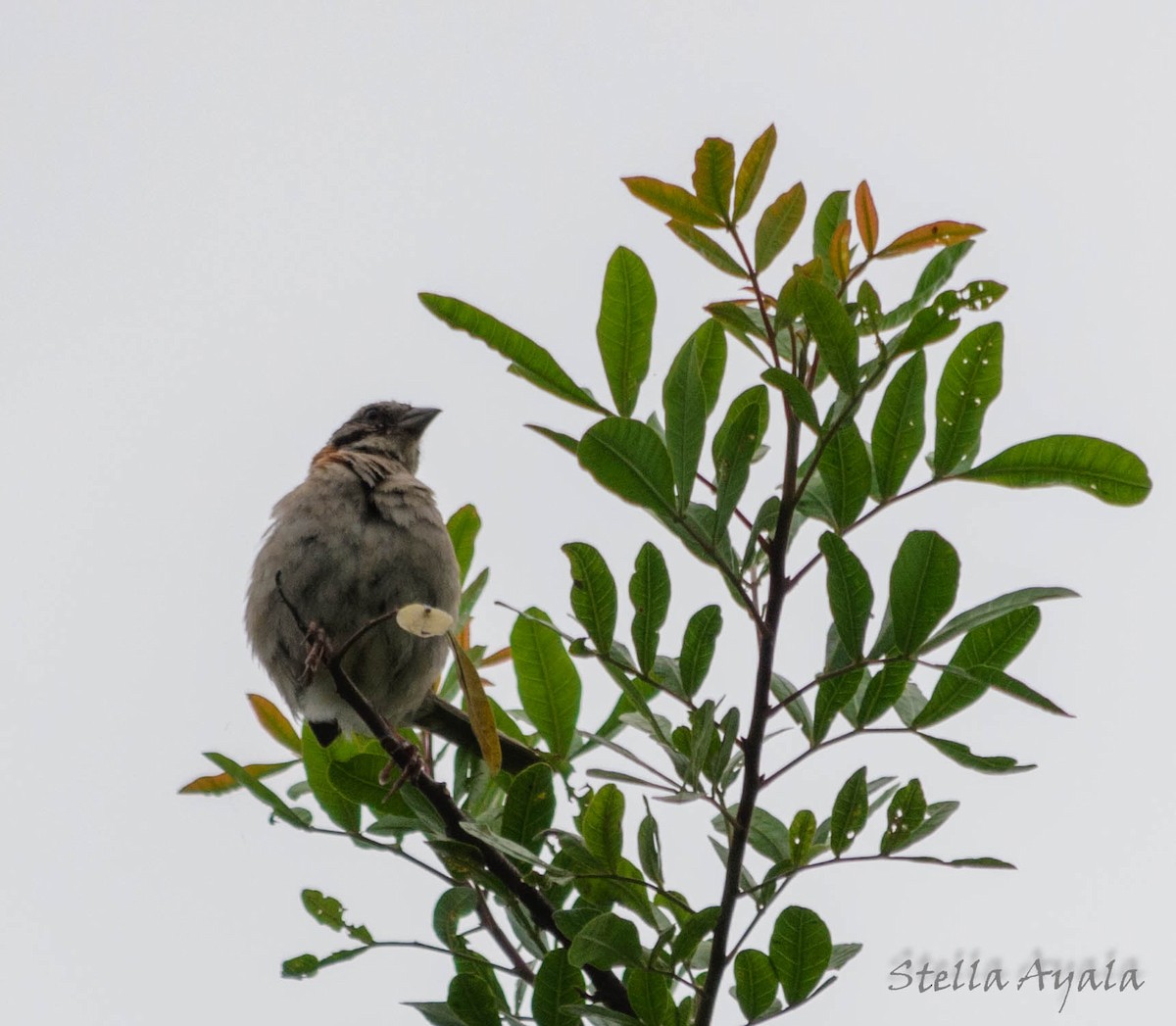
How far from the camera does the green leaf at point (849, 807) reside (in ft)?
9.09

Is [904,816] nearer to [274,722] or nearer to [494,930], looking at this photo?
[494,930]

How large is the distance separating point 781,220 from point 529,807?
1.39 m

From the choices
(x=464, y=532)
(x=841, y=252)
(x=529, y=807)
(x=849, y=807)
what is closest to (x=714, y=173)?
(x=841, y=252)

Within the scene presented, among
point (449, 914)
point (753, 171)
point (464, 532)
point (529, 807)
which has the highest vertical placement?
point (464, 532)

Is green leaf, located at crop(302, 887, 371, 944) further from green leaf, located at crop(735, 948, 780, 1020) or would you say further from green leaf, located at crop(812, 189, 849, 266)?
green leaf, located at crop(812, 189, 849, 266)

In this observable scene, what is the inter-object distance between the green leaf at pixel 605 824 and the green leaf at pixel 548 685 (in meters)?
0.62

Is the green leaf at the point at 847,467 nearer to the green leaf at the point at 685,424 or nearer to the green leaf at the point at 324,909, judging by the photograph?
the green leaf at the point at 685,424

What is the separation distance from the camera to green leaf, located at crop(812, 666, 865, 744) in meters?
2.77

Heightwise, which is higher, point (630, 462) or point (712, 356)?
point (712, 356)

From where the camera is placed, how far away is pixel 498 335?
2703mm

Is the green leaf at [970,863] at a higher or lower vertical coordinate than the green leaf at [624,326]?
lower

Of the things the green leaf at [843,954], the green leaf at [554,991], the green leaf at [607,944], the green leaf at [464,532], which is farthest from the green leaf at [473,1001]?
the green leaf at [464,532]

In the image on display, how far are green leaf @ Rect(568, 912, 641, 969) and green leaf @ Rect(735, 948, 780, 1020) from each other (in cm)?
21

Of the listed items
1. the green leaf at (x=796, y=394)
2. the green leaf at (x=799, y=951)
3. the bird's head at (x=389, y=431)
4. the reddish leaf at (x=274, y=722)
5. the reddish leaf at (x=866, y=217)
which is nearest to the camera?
the green leaf at (x=796, y=394)
